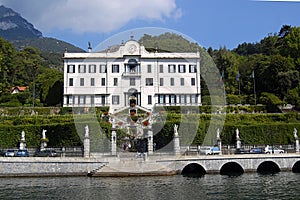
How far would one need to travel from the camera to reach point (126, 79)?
54469 millimetres

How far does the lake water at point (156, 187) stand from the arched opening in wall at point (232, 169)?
2007 mm

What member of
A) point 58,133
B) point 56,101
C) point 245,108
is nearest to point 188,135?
point 58,133

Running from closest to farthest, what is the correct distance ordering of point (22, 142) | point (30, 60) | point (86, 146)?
point (86, 146) < point (22, 142) < point (30, 60)

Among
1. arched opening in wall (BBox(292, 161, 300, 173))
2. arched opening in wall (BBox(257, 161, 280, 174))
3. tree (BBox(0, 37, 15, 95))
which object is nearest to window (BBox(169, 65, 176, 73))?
arched opening in wall (BBox(257, 161, 280, 174))

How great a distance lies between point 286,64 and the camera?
5994cm

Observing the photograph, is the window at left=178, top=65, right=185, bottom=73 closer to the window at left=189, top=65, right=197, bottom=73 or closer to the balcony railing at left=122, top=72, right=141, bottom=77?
the window at left=189, top=65, right=197, bottom=73

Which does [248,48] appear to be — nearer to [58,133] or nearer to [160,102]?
[160,102]

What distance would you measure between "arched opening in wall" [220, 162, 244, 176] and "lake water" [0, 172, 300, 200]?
2007mm

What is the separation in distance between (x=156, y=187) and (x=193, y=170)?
10.6 metres

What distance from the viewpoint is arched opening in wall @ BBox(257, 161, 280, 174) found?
110 ft

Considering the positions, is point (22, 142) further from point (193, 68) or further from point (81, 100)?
point (193, 68)

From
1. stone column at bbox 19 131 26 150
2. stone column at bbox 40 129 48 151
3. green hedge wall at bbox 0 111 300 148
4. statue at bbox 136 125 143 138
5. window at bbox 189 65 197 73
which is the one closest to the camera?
stone column at bbox 40 129 48 151

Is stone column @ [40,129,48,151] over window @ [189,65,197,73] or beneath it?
beneath

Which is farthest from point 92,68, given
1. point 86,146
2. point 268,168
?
point 268,168
